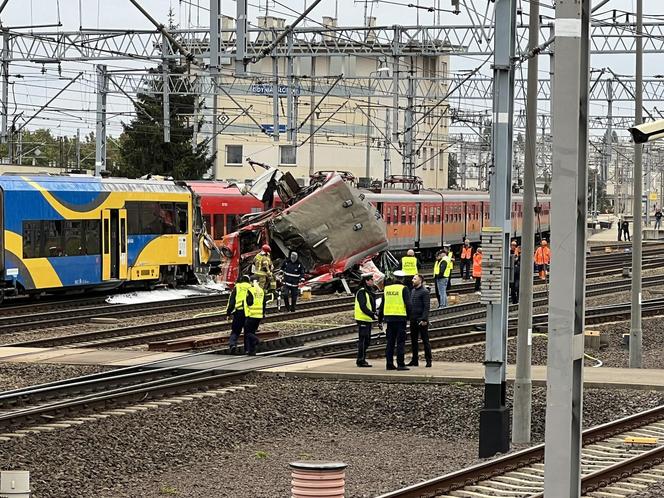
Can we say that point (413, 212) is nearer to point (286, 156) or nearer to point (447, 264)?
point (447, 264)

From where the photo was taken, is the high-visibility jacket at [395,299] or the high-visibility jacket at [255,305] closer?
the high-visibility jacket at [395,299]

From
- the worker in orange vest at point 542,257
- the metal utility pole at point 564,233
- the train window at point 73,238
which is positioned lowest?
the worker in orange vest at point 542,257

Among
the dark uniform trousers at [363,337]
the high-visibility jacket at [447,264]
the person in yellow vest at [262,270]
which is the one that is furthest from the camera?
the high-visibility jacket at [447,264]

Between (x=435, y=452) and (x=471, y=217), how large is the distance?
42421 mm

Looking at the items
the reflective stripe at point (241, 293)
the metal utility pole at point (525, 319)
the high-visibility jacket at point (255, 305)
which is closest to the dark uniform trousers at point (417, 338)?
the high-visibility jacket at point (255, 305)

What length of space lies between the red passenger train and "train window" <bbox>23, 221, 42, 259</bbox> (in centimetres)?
983

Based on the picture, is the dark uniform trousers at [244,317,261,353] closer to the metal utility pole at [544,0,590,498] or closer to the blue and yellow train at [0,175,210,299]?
the blue and yellow train at [0,175,210,299]

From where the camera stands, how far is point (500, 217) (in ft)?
51.0

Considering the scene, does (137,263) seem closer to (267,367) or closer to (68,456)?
(267,367)

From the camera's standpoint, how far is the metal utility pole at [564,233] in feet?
21.3

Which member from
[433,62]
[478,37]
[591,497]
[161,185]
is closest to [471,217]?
[478,37]

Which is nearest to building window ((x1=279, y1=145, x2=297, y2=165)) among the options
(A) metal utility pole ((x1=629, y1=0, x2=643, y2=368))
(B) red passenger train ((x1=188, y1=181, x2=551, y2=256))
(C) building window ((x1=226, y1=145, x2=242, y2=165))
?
(C) building window ((x1=226, y1=145, x2=242, y2=165))

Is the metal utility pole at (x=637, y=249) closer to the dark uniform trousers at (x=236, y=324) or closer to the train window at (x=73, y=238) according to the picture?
the dark uniform trousers at (x=236, y=324)

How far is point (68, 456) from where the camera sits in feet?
48.3
